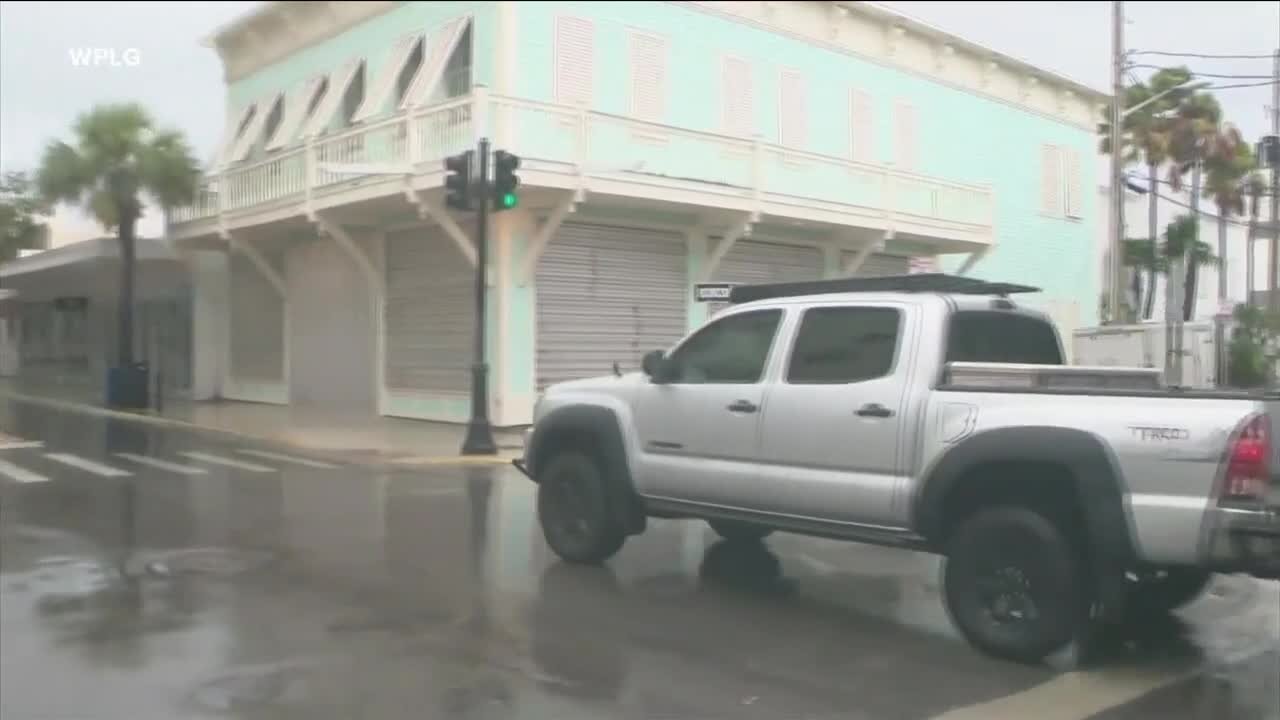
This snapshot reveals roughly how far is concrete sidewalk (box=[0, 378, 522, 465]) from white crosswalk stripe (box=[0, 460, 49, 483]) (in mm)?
4002

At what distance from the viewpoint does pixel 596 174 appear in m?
17.9

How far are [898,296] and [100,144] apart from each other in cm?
2091

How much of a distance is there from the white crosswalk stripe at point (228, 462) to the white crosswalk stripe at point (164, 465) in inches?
19.7

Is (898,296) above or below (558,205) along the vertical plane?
below

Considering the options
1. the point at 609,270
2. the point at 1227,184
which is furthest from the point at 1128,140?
the point at 609,270

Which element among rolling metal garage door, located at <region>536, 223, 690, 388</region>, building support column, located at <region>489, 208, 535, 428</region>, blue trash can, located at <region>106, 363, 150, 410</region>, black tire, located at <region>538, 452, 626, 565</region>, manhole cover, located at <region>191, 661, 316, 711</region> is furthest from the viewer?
blue trash can, located at <region>106, 363, 150, 410</region>

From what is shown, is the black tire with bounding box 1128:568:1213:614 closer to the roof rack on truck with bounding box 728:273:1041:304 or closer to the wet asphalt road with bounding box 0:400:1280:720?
the wet asphalt road with bounding box 0:400:1280:720

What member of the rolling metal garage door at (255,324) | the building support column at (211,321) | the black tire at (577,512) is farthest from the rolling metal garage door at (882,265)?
the black tire at (577,512)

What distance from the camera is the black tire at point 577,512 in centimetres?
837

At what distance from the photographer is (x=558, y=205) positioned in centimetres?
1830

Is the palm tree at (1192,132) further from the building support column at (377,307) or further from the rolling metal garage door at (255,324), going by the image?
the rolling metal garage door at (255,324)

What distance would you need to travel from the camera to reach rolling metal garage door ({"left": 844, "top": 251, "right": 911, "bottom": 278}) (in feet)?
82.8

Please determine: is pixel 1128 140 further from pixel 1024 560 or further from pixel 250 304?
pixel 1024 560

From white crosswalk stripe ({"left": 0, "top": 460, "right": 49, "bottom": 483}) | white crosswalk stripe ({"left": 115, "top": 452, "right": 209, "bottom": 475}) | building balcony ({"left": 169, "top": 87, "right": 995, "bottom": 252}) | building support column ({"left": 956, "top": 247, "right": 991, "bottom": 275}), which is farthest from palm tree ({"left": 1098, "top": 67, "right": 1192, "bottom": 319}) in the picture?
white crosswalk stripe ({"left": 0, "top": 460, "right": 49, "bottom": 483})
